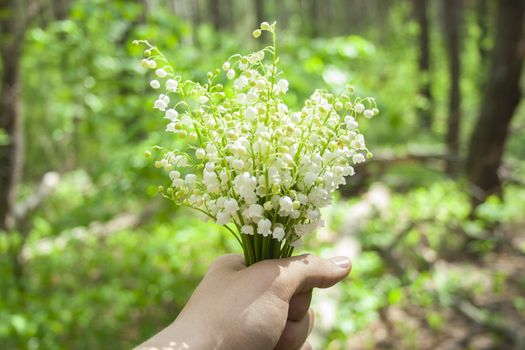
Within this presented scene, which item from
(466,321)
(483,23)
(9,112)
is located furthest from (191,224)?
(483,23)

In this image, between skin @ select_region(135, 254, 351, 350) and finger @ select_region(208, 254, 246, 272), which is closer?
skin @ select_region(135, 254, 351, 350)

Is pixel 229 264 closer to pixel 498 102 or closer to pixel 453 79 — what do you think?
pixel 498 102

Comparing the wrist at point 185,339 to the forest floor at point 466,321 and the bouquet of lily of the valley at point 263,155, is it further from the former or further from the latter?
the forest floor at point 466,321

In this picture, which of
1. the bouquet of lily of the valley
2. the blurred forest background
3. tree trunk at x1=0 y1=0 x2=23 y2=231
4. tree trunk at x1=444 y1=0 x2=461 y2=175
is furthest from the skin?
tree trunk at x1=444 y1=0 x2=461 y2=175

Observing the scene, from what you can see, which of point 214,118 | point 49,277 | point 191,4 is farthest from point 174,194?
point 191,4

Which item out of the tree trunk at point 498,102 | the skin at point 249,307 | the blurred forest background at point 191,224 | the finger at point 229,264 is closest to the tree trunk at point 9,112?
the blurred forest background at point 191,224

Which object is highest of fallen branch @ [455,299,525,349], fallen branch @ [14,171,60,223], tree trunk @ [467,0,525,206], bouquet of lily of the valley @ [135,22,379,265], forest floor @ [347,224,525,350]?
bouquet of lily of the valley @ [135,22,379,265]

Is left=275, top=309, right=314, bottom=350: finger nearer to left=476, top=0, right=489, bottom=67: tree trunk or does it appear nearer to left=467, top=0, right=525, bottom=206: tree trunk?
left=467, top=0, right=525, bottom=206: tree trunk
